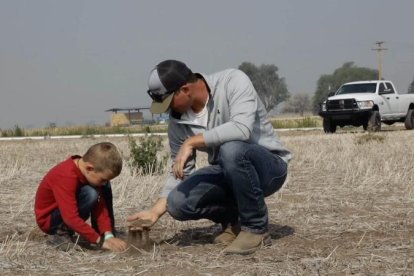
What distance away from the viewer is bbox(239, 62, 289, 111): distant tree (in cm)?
12138

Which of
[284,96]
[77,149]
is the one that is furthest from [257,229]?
[284,96]

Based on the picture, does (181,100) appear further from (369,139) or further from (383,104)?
(383,104)

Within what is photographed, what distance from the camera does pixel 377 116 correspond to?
23016 mm

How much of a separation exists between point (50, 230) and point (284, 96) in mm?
118595

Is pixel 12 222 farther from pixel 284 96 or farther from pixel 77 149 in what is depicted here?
pixel 284 96

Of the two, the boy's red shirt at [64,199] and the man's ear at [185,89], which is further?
the boy's red shirt at [64,199]

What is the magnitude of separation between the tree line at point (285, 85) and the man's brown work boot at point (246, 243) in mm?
112510

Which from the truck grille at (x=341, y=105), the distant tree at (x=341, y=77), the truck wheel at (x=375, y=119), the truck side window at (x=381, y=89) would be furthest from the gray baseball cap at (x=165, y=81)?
the distant tree at (x=341, y=77)

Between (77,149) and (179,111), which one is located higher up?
(179,111)

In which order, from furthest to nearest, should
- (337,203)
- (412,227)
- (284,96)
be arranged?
(284,96) → (337,203) → (412,227)

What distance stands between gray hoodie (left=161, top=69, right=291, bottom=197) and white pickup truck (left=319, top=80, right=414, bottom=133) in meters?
17.6

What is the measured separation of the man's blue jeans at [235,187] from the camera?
4555 millimetres

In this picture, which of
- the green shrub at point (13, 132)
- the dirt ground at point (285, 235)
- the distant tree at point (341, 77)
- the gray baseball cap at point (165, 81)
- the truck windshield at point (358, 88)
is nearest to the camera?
the dirt ground at point (285, 235)

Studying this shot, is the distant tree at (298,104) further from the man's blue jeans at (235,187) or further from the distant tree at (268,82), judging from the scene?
the man's blue jeans at (235,187)
